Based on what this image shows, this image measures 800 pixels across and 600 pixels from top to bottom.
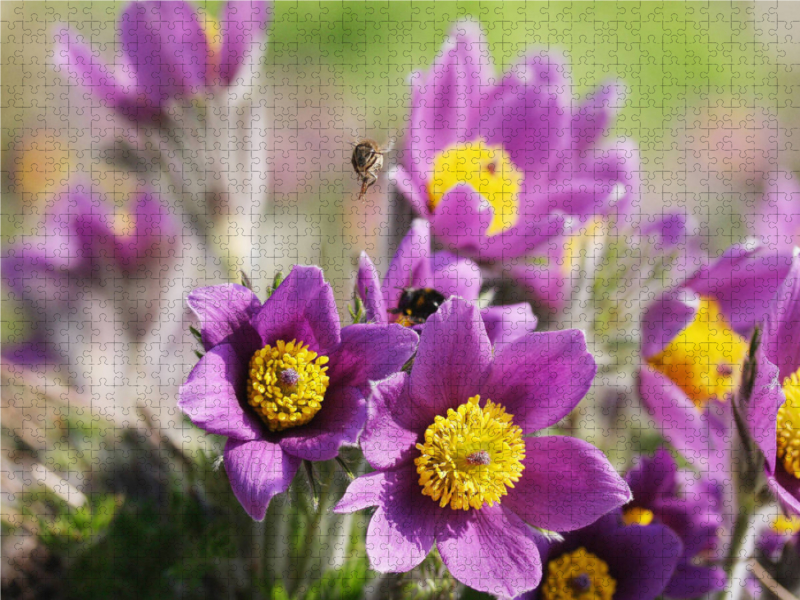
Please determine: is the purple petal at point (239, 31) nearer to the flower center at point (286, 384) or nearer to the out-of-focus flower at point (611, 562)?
the flower center at point (286, 384)

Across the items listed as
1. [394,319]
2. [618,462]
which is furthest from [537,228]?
[618,462]

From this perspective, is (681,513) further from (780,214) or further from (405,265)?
(780,214)

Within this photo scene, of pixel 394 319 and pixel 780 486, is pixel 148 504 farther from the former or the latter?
pixel 780 486

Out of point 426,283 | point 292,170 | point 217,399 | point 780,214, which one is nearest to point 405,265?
point 426,283

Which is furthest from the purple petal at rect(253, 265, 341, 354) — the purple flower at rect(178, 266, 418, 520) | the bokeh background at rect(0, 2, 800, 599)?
the bokeh background at rect(0, 2, 800, 599)

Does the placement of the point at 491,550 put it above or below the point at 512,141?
below

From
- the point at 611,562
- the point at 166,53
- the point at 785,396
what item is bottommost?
the point at 611,562
